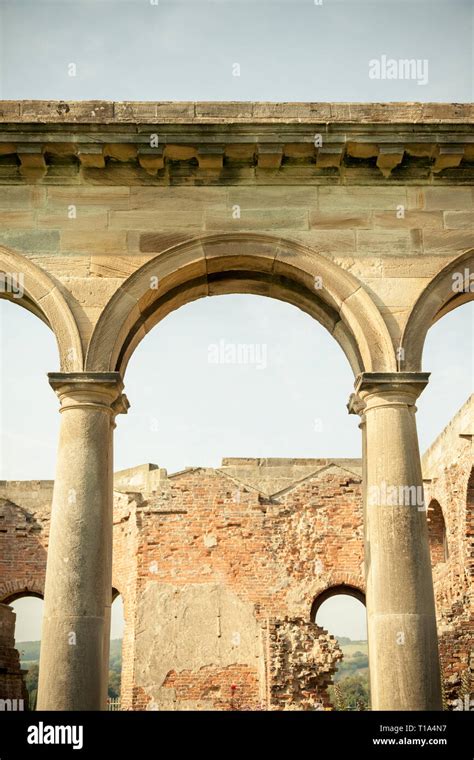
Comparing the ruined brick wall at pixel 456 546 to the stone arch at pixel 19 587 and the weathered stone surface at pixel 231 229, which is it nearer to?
the weathered stone surface at pixel 231 229

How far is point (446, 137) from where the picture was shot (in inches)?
340

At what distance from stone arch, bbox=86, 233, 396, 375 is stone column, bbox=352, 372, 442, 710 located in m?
0.34

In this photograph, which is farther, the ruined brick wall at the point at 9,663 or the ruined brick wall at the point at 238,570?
the ruined brick wall at the point at 9,663

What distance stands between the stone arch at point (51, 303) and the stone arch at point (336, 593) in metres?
12.9

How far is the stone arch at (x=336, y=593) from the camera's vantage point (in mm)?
19844

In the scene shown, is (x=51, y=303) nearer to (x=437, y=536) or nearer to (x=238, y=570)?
(x=238, y=570)

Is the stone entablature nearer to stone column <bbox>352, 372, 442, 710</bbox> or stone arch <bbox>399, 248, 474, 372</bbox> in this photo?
stone arch <bbox>399, 248, 474, 372</bbox>

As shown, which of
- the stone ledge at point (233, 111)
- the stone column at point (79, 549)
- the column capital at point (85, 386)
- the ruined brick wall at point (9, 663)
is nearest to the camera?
the stone column at point (79, 549)

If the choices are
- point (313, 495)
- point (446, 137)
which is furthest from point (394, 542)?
point (313, 495)

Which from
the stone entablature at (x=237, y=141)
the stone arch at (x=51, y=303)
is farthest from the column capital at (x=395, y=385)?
the stone arch at (x=51, y=303)

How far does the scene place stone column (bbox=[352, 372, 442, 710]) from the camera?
24.6 feet
